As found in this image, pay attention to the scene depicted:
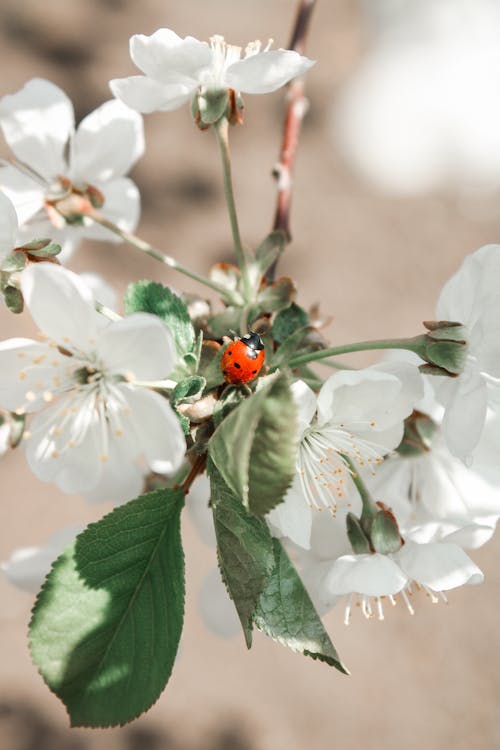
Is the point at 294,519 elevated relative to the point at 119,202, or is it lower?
lower

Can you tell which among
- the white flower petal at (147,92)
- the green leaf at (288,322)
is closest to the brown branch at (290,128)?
the green leaf at (288,322)

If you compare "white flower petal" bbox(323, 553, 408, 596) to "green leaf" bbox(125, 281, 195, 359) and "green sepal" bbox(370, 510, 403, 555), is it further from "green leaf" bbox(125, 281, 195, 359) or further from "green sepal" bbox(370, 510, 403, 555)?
"green leaf" bbox(125, 281, 195, 359)

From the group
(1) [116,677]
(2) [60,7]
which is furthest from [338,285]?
(1) [116,677]

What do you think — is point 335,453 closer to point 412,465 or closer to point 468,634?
point 412,465

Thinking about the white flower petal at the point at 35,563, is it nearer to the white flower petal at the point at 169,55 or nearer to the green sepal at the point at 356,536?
the green sepal at the point at 356,536

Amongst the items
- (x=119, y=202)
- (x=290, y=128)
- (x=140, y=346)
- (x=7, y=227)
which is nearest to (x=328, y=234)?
(x=290, y=128)

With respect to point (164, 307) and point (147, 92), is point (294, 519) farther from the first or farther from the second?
point (147, 92)
